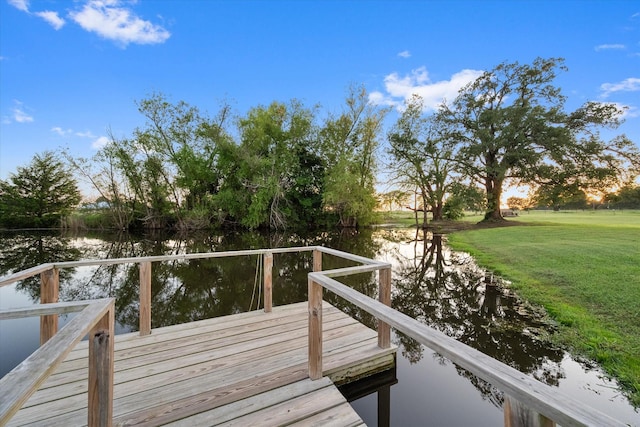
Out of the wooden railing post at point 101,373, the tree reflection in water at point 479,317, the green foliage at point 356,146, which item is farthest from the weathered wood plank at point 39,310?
the green foliage at point 356,146

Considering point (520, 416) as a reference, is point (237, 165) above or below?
above

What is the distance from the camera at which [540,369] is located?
3002mm

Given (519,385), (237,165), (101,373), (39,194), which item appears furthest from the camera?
(39,194)

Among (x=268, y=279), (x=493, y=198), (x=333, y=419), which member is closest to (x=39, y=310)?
(x=333, y=419)

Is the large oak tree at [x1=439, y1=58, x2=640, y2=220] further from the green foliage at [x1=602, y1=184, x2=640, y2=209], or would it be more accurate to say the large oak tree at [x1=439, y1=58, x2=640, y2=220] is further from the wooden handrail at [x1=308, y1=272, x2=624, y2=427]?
the wooden handrail at [x1=308, y1=272, x2=624, y2=427]

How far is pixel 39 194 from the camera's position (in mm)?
21969

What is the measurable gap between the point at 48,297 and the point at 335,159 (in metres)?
19.9

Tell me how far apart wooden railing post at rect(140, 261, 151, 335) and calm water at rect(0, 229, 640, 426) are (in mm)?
1545

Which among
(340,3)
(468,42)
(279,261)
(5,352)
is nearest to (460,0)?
(468,42)

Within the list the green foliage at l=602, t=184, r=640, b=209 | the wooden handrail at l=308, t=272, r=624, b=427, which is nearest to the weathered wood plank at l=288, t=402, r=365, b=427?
the wooden handrail at l=308, t=272, r=624, b=427

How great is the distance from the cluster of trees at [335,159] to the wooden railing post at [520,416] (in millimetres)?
17824

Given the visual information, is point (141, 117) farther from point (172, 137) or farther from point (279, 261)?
point (279, 261)

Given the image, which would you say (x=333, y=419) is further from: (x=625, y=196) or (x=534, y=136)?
(x=625, y=196)

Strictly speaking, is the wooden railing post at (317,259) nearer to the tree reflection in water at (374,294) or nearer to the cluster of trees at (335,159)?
the tree reflection in water at (374,294)
